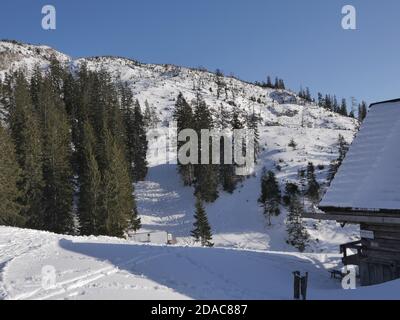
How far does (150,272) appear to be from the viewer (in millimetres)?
15281

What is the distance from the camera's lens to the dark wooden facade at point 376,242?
14727 millimetres

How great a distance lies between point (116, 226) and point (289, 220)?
21.0 m

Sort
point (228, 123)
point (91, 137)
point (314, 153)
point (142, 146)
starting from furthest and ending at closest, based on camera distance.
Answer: point (228, 123), point (314, 153), point (142, 146), point (91, 137)

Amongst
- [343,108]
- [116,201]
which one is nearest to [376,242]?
[116,201]

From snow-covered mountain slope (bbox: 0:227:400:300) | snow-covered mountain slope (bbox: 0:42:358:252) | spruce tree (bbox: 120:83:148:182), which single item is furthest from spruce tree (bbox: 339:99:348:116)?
snow-covered mountain slope (bbox: 0:227:400:300)

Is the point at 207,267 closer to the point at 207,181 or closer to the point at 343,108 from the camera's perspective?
the point at 207,181

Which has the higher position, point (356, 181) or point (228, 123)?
point (228, 123)

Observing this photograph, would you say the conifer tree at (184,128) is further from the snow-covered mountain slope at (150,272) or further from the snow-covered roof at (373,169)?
the snow-covered roof at (373,169)

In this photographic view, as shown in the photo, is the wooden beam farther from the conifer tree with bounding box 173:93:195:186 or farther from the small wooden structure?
the conifer tree with bounding box 173:93:195:186

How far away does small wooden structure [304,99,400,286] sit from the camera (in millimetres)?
A: 14795

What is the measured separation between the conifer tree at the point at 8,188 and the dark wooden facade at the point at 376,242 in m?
31.5
